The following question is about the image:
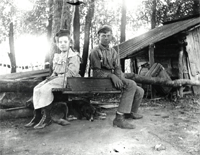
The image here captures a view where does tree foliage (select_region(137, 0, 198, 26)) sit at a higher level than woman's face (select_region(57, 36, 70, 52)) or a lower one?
higher

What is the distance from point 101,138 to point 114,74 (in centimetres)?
152

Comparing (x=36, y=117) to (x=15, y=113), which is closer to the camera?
(x=36, y=117)

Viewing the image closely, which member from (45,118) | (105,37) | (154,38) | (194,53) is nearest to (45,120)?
(45,118)

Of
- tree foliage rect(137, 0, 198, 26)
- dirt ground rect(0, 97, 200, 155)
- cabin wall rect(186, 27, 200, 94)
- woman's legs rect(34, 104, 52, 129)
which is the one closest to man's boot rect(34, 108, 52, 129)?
woman's legs rect(34, 104, 52, 129)

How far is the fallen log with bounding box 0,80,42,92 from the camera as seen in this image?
4.84m

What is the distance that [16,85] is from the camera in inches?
194

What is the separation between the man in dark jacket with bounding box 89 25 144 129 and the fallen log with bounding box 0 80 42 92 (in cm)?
166

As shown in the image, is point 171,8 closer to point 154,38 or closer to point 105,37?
point 154,38

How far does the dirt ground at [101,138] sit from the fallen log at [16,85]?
0.75 m

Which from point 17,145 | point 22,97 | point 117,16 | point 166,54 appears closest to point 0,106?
point 22,97

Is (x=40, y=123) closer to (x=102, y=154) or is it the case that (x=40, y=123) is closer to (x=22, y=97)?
(x=22, y=97)

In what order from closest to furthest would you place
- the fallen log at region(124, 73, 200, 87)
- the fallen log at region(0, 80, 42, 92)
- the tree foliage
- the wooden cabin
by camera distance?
1. the fallen log at region(0, 80, 42, 92)
2. the fallen log at region(124, 73, 200, 87)
3. the wooden cabin
4. the tree foliage

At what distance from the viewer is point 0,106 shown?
504 centimetres

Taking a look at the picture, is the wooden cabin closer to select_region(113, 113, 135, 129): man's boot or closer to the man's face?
the man's face
